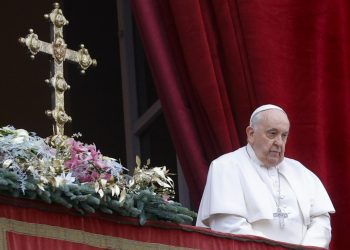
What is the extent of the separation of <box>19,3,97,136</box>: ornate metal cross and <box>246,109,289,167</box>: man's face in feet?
3.03

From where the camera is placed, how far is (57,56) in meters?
7.89

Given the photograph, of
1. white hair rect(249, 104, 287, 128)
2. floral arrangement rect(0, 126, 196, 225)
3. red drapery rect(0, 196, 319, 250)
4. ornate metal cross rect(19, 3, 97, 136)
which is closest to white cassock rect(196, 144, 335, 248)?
white hair rect(249, 104, 287, 128)

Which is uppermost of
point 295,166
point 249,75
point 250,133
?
point 249,75

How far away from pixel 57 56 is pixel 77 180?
48.5 inches

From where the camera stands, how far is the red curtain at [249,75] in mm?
8852

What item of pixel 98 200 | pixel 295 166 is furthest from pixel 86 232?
pixel 295 166

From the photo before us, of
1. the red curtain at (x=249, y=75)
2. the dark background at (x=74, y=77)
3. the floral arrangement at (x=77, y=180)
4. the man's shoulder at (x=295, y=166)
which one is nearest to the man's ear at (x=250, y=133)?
the man's shoulder at (x=295, y=166)

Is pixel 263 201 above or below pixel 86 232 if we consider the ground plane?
above

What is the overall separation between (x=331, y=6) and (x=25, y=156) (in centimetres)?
316

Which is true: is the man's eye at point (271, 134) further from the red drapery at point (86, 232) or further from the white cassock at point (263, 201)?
the red drapery at point (86, 232)

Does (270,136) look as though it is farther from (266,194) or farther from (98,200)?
(98,200)

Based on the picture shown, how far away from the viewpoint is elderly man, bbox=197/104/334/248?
7.77 metres

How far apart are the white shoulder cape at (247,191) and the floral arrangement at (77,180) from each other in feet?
2.18

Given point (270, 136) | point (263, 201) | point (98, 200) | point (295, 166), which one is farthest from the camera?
point (295, 166)
